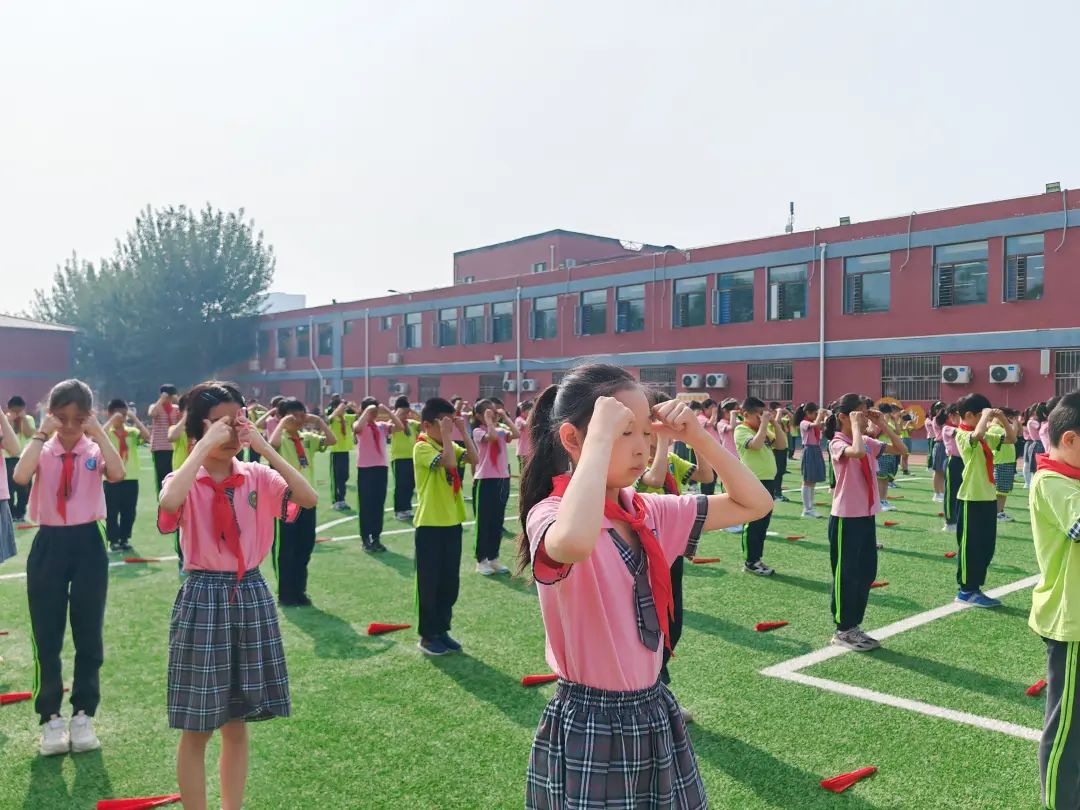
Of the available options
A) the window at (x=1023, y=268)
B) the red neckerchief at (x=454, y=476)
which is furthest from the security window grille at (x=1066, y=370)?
the red neckerchief at (x=454, y=476)

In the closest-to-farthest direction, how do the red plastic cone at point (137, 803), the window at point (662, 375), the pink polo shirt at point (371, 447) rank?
the red plastic cone at point (137, 803) → the pink polo shirt at point (371, 447) → the window at point (662, 375)

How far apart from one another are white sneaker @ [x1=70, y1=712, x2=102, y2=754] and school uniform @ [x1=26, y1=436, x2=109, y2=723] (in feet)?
0.17

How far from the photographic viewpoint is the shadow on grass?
3.90m

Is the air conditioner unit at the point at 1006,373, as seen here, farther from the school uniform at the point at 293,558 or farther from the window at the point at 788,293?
the school uniform at the point at 293,558

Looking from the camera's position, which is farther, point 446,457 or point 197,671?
point 446,457

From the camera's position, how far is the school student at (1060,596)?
3348 mm

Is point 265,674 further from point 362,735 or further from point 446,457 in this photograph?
point 446,457

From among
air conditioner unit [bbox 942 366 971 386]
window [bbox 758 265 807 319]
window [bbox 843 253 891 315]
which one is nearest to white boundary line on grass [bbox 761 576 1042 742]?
air conditioner unit [bbox 942 366 971 386]

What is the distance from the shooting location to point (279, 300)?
7100cm

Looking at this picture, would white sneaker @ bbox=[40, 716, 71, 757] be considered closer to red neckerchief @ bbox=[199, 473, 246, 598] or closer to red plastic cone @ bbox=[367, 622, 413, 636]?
red neckerchief @ bbox=[199, 473, 246, 598]

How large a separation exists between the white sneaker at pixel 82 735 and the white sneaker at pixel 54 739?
0.04 m

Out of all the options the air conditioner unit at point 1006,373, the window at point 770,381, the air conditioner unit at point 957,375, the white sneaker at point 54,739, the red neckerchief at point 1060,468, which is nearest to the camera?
the red neckerchief at point 1060,468

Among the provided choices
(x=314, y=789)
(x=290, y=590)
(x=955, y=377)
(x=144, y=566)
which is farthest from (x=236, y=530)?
(x=955, y=377)

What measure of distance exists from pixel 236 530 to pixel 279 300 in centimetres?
7110
